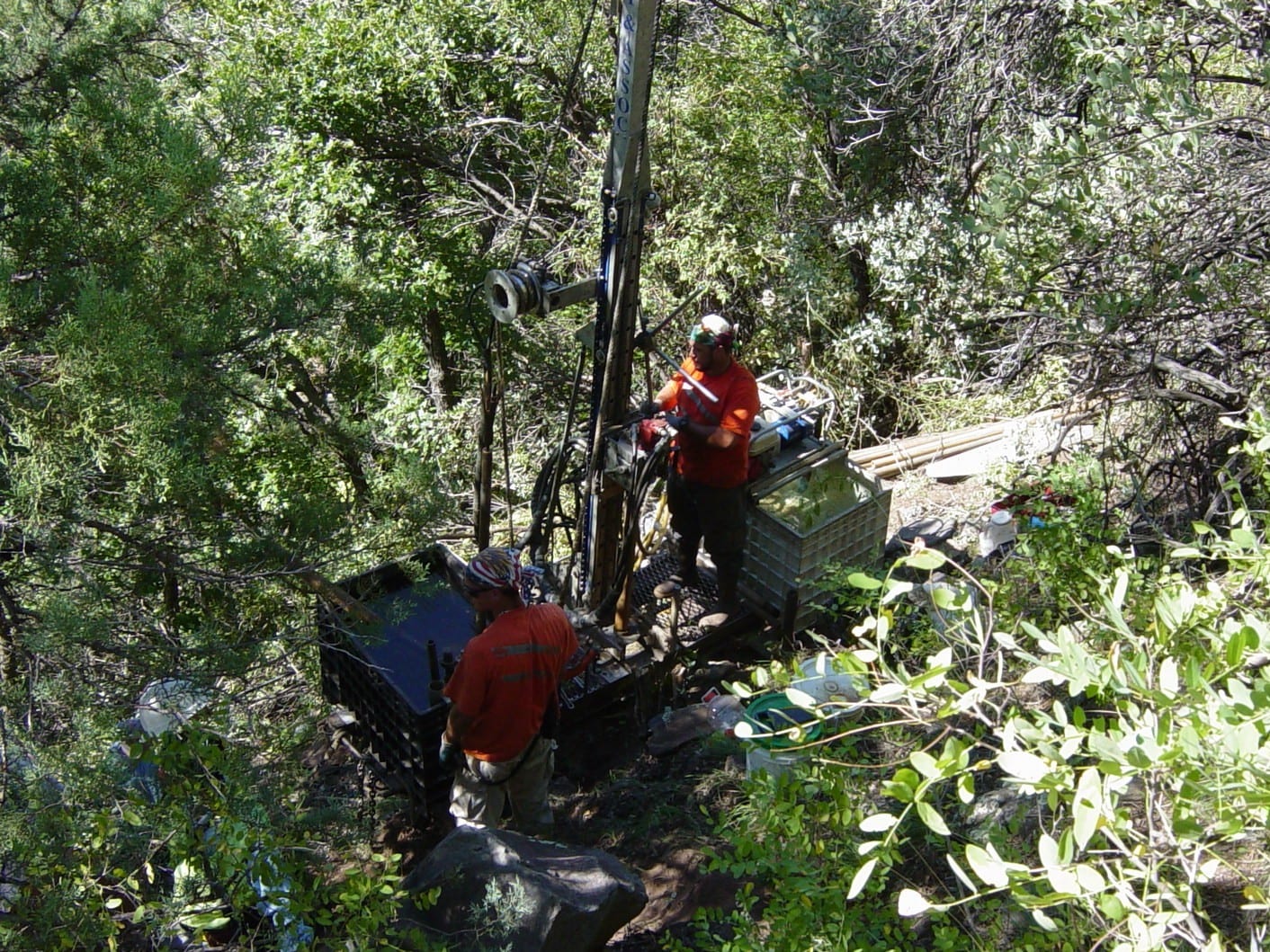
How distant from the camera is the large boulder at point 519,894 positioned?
3.98m

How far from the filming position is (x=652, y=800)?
5.52 meters

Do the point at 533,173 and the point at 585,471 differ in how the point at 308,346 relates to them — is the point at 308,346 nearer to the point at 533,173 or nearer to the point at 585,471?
the point at 585,471

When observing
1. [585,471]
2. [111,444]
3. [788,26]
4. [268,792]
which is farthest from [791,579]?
[788,26]

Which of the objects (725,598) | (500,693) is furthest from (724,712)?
(500,693)

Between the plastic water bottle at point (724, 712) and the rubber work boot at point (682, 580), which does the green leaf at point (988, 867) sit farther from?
the rubber work boot at point (682, 580)

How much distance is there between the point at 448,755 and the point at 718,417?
87.5 inches

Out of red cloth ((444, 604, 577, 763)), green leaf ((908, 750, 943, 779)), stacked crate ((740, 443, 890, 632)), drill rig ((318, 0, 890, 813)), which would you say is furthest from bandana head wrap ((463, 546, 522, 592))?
green leaf ((908, 750, 943, 779))

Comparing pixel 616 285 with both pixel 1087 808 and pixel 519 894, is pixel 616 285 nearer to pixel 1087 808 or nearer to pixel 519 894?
pixel 519 894

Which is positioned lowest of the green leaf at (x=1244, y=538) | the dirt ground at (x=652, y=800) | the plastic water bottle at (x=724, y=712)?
the dirt ground at (x=652, y=800)

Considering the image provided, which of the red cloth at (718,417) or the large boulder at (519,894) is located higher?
the red cloth at (718,417)

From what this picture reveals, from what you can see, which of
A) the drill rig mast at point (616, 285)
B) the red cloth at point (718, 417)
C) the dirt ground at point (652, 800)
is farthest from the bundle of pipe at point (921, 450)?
the drill rig mast at point (616, 285)

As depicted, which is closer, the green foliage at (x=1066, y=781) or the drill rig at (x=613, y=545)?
the green foliage at (x=1066, y=781)

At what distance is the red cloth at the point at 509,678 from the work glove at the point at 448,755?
0.24 feet

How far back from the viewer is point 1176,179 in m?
5.02
